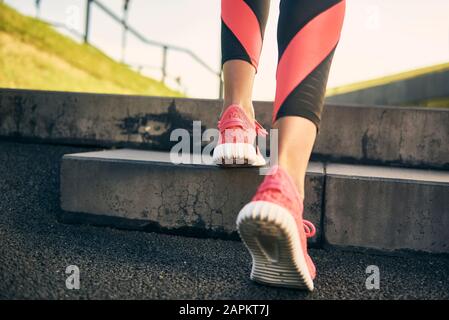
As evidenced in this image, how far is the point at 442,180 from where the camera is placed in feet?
4.03

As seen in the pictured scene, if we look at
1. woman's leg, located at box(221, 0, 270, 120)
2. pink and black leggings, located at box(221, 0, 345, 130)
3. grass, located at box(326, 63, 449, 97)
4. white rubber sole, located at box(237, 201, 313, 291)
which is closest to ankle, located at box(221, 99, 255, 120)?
woman's leg, located at box(221, 0, 270, 120)

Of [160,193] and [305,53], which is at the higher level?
[305,53]

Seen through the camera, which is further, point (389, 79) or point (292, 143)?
point (389, 79)

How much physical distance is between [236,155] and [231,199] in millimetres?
209

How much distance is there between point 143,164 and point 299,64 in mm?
669

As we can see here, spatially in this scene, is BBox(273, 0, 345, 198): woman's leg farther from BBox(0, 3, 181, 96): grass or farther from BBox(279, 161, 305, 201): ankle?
BBox(0, 3, 181, 96): grass

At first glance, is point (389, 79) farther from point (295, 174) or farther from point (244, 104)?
point (295, 174)

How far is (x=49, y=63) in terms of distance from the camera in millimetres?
4871

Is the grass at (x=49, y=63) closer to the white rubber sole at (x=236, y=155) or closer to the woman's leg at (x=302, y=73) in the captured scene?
the white rubber sole at (x=236, y=155)

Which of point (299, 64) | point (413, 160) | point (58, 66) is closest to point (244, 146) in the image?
point (299, 64)

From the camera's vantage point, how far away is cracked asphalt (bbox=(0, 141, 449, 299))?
887mm

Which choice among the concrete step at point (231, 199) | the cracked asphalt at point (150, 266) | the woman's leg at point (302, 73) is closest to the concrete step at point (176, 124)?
the concrete step at point (231, 199)

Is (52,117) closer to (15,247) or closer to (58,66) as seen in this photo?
(15,247)

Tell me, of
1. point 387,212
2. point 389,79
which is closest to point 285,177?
point 387,212
